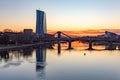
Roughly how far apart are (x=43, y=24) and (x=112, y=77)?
135254 mm

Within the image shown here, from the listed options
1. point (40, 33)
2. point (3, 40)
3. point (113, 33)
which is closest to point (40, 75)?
point (3, 40)

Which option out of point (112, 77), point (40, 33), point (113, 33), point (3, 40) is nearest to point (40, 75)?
point (112, 77)

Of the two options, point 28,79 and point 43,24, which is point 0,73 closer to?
point 28,79

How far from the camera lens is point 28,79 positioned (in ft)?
93.0

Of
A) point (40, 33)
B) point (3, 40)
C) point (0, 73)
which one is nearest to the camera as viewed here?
point (0, 73)

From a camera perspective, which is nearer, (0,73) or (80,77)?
(80,77)

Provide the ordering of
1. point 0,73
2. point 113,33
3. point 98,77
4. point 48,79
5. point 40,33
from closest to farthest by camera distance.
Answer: point 48,79, point 98,77, point 0,73, point 113,33, point 40,33

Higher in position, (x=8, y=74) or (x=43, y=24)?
(x=43, y=24)

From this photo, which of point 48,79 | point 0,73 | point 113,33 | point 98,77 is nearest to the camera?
point 48,79

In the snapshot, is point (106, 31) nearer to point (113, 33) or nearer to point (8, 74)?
point (113, 33)

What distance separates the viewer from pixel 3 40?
3671 inches

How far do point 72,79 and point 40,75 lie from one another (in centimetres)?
383

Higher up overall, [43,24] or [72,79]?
[43,24]

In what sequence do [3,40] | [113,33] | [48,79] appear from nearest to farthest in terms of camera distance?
[48,79]
[3,40]
[113,33]
